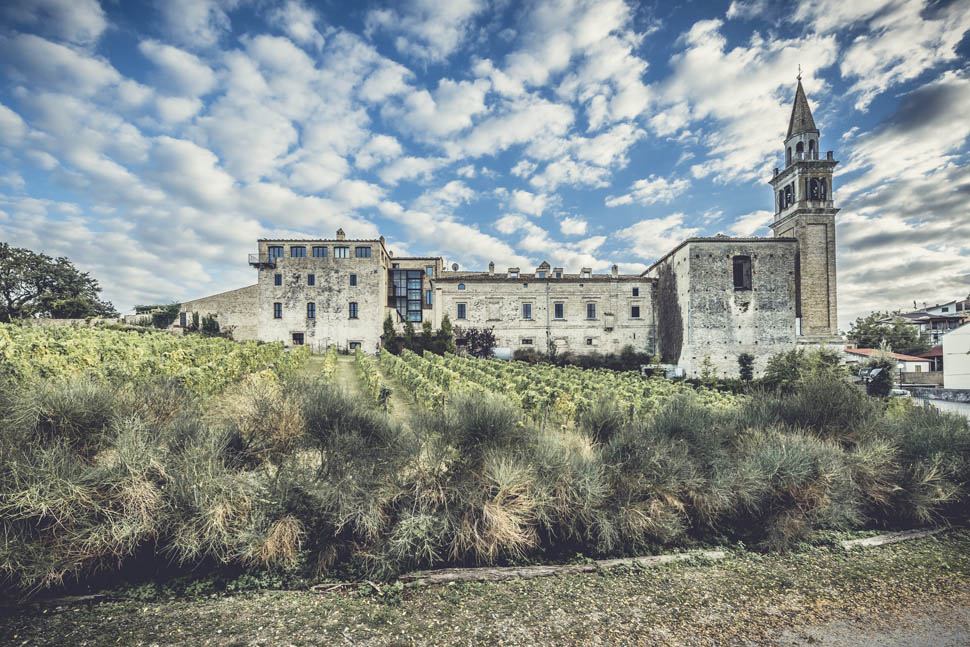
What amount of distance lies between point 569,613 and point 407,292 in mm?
36060

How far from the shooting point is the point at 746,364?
30281mm

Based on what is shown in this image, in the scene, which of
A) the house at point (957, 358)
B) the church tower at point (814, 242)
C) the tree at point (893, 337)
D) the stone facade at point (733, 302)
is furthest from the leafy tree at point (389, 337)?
the tree at point (893, 337)

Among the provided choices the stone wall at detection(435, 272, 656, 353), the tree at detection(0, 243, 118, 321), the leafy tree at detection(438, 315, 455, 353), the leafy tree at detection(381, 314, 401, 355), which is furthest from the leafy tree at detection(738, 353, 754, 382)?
the tree at detection(0, 243, 118, 321)

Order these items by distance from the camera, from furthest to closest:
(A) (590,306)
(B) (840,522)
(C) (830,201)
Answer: (A) (590,306) < (C) (830,201) < (B) (840,522)

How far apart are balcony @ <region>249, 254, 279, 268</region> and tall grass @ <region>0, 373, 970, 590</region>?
30796mm

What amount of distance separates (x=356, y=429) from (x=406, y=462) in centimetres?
82

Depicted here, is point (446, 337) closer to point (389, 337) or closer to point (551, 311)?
point (389, 337)

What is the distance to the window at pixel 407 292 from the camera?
37.9m

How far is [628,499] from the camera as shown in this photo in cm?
470

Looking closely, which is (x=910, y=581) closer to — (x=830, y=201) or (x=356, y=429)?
(x=356, y=429)

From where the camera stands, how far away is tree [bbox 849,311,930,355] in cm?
4044

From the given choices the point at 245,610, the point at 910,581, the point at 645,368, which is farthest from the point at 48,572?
the point at 645,368

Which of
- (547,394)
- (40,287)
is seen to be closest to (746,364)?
(547,394)

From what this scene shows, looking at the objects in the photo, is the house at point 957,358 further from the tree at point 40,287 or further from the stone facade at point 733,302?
the tree at point 40,287
